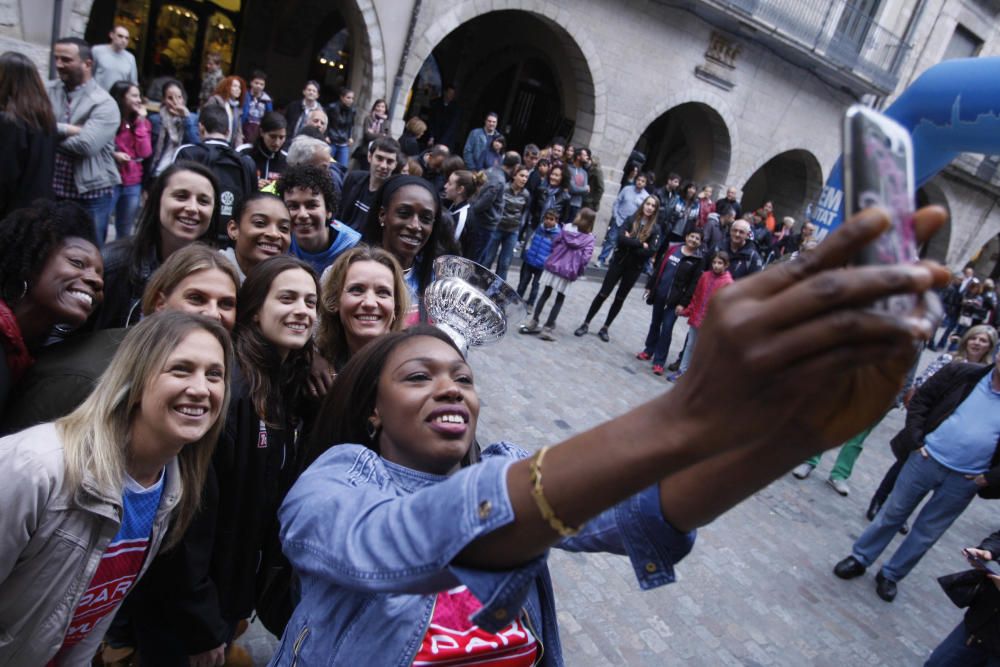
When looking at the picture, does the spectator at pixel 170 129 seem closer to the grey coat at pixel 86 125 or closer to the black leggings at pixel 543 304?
the grey coat at pixel 86 125

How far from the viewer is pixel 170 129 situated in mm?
6355

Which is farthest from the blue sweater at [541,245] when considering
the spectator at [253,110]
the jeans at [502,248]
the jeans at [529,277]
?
the spectator at [253,110]

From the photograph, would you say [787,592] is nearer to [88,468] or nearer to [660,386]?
[660,386]

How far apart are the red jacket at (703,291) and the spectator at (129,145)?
5.87 metres

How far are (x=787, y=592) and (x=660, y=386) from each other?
3465 millimetres

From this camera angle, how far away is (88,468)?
5.04ft

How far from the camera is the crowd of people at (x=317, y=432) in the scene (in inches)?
27.9

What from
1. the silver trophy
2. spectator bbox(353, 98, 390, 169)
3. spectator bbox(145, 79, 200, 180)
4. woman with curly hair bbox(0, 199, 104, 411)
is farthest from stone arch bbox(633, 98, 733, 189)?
woman with curly hair bbox(0, 199, 104, 411)

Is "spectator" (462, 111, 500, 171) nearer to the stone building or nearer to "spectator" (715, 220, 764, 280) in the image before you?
the stone building

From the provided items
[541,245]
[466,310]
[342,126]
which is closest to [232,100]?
[342,126]

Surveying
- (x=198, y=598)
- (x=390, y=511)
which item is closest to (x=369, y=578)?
(x=390, y=511)

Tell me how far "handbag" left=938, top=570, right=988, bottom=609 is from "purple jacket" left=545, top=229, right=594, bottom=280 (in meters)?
5.13

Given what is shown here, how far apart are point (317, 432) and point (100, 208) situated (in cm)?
439

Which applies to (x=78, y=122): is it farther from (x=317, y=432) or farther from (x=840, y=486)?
(x=840, y=486)
